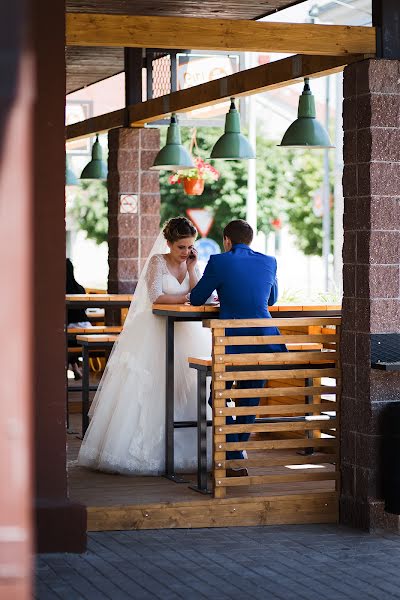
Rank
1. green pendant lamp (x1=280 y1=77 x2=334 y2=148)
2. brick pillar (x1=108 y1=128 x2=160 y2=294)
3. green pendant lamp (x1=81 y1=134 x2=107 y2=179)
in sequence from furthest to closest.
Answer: green pendant lamp (x1=81 y1=134 x2=107 y2=179) → brick pillar (x1=108 y1=128 x2=160 y2=294) → green pendant lamp (x1=280 y1=77 x2=334 y2=148)

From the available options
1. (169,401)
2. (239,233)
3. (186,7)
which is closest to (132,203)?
(186,7)

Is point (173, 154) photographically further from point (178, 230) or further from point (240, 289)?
point (240, 289)

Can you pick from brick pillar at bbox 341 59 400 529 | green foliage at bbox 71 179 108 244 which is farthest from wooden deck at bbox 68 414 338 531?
green foliage at bbox 71 179 108 244

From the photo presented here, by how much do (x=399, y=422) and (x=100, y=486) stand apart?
198cm

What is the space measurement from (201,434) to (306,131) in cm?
226

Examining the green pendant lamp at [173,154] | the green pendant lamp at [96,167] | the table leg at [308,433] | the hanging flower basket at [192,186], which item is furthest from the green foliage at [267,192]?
the table leg at [308,433]

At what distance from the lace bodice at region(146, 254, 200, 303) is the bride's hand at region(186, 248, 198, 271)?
0.29 feet

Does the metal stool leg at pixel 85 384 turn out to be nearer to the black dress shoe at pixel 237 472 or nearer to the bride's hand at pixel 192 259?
the bride's hand at pixel 192 259

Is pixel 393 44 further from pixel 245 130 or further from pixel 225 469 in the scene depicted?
pixel 245 130

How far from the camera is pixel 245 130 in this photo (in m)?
41.9

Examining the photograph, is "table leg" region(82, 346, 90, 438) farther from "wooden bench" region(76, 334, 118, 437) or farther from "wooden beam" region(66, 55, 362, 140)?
"wooden beam" region(66, 55, 362, 140)

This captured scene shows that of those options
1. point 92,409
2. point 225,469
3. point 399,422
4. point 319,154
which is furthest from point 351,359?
point 319,154

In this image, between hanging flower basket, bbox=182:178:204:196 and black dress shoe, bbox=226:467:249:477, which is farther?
hanging flower basket, bbox=182:178:204:196

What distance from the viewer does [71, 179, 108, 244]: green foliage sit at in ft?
147
